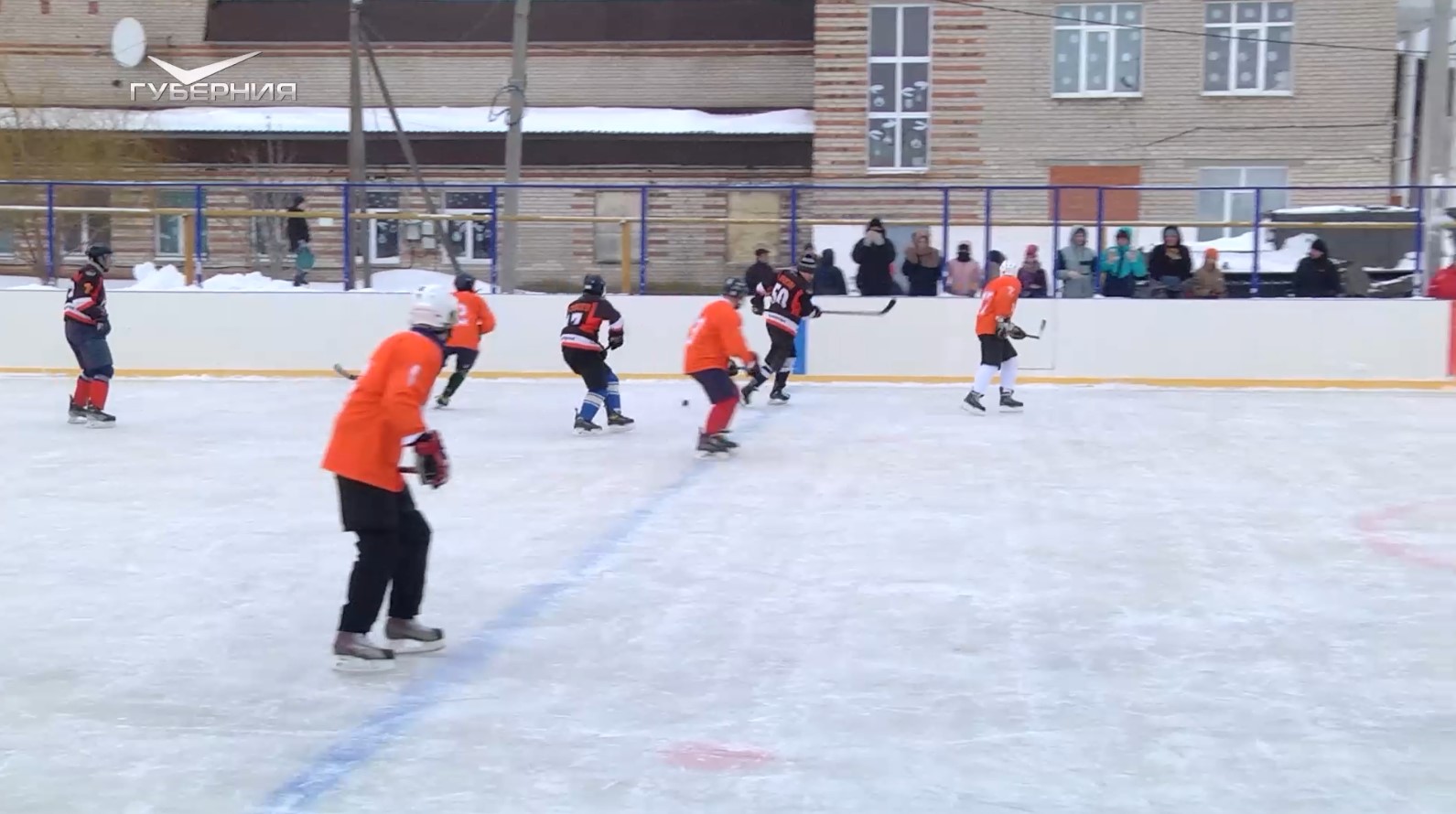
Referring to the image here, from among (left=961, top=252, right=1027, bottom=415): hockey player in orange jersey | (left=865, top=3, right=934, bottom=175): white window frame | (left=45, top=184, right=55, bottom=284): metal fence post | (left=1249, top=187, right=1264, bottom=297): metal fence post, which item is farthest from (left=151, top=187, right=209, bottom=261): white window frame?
(left=865, top=3, right=934, bottom=175): white window frame

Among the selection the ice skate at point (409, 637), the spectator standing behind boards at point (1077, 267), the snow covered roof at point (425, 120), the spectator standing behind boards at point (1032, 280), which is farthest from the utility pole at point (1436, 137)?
the ice skate at point (409, 637)

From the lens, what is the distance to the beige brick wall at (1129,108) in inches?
1001

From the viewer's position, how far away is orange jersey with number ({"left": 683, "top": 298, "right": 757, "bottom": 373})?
10609 millimetres

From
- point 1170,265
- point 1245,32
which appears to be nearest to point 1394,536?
point 1170,265

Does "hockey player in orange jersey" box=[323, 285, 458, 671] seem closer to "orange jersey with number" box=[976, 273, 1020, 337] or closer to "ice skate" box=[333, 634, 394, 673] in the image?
"ice skate" box=[333, 634, 394, 673]

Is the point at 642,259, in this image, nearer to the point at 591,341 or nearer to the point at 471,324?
the point at 471,324

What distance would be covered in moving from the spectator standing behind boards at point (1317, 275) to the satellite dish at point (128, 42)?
862 inches

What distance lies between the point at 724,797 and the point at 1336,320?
13.2m

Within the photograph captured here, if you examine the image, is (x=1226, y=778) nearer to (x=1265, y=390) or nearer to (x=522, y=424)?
(x=522, y=424)

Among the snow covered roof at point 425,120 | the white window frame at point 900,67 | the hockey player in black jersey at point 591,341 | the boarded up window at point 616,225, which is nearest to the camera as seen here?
the hockey player in black jersey at point 591,341

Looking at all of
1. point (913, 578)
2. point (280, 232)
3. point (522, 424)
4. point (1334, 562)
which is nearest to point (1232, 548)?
point (1334, 562)

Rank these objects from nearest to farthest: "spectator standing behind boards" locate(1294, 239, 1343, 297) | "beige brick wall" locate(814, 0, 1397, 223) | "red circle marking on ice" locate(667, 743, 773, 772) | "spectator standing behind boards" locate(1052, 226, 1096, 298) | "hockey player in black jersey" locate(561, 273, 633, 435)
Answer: "red circle marking on ice" locate(667, 743, 773, 772) → "hockey player in black jersey" locate(561, 273, 633, 435) → "spectator standing behind boards" locate(1294, 239, 1343, 297) → "spectator standing behind boards" locate(1052, 226, 1096, 298) → "beige brick wall" locate(814, 0, 1397, 223)

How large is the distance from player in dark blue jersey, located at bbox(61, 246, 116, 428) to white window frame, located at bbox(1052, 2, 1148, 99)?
17684 millimetres

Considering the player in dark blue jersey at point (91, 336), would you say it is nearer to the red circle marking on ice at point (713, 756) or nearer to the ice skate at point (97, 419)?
the ice skate at point (97, 419)
